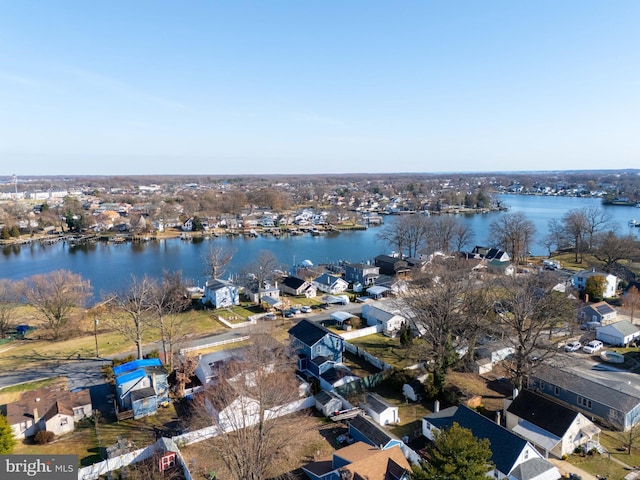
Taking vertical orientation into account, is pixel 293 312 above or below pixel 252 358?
below

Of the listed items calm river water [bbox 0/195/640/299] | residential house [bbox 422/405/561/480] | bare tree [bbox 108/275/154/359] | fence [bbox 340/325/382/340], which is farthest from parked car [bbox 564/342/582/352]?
calm river water [bbox 0/195/640/299]

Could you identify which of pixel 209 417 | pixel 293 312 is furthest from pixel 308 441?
pixel 293 312

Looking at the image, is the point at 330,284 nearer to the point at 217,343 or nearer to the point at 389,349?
the point at 389,349

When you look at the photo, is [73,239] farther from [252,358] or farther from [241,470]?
[241,470]

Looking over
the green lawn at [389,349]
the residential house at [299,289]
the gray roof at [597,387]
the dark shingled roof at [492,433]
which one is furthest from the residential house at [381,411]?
the residential house at [299,289]

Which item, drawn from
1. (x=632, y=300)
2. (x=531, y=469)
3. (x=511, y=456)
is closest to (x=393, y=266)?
(x=632, y=300)

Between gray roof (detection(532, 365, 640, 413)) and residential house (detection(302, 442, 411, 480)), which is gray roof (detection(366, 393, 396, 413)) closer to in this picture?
residential house (detection(302, 442, 411, 480))
